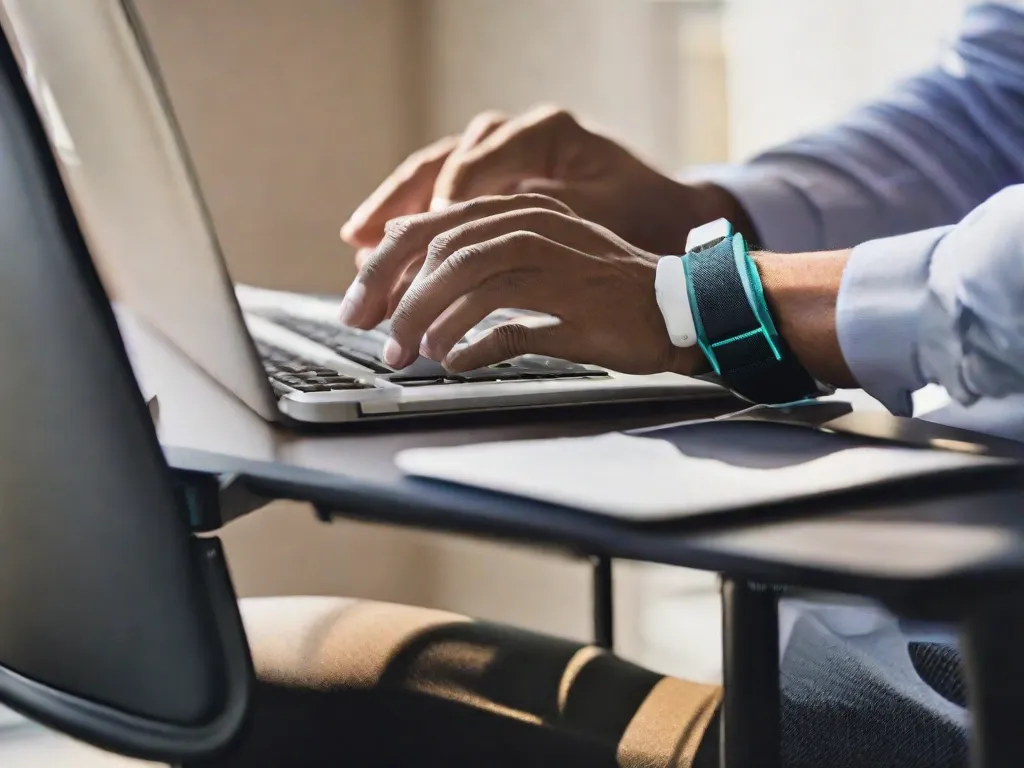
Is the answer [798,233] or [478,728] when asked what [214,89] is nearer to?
[798,233]

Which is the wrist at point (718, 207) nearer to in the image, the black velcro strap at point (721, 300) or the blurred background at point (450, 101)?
the black velcro strap at point (721, 300)

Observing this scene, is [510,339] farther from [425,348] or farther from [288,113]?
[288,113]

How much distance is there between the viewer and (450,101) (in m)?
1.86

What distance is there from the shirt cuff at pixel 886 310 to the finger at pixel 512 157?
425 millimetres

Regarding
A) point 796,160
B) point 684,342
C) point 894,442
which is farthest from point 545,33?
point 894,442

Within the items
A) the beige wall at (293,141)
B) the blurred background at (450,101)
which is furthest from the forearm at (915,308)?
the beige wall at (293,141)

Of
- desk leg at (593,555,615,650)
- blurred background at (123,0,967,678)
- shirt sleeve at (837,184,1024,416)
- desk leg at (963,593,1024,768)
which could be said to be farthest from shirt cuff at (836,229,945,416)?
blurred background at (123,0,967,678)

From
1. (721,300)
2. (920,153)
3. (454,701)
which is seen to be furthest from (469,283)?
(920,153)

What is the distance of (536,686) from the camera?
556 mm

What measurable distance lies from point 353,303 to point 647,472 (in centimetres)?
29

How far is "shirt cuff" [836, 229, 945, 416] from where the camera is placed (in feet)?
1.44

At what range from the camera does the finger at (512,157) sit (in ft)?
2.69

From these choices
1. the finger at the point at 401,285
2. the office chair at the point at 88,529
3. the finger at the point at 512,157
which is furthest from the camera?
the finger at the point at 512,157

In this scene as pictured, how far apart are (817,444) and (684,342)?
14 cm
